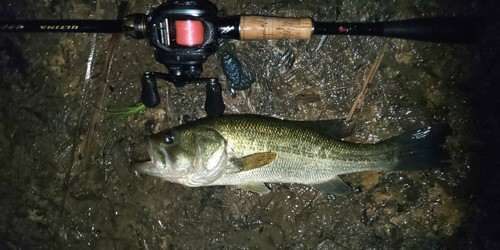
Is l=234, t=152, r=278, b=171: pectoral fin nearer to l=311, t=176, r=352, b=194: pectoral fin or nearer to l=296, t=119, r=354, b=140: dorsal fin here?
l=296, t=119, r=354, b=140: dorsal fin

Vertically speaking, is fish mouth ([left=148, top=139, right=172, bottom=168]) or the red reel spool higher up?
the red reel spool

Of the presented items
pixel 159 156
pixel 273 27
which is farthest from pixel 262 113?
pixel 159 156

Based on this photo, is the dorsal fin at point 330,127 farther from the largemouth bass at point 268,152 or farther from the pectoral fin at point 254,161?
the pectoral fin at point 254,161

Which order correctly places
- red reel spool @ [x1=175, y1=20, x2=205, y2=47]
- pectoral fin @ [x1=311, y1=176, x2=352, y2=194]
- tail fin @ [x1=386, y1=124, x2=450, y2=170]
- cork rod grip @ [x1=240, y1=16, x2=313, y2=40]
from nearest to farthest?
red reel spool @ [x1=175, y1=20, x2=205, y2=47], cork rod grip @ [x1=240, y1=16, x2=313, y2=40], tail fin @ [x1=386, y1=124, x2=450, y2=170], pectoral fin @ [x1=311, y1=176, x2=352, y2=194]

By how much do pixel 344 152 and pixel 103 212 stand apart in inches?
86.2

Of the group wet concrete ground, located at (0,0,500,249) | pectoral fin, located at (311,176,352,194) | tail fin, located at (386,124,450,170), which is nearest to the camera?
tail fin, located at (386,124,450,170)

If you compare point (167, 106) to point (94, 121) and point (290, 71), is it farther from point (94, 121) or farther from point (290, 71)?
point (290, 71)

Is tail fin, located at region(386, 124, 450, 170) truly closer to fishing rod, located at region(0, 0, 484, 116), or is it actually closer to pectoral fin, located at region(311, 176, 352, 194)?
pectoral fin, located at region(311, 176, 352, 194)

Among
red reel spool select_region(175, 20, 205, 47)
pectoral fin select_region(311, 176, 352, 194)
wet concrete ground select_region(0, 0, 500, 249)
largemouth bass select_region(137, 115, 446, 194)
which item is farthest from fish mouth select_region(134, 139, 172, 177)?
pectoral fin select_region(311, 176, 352, 194)

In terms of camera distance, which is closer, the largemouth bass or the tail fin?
the largemouth bass

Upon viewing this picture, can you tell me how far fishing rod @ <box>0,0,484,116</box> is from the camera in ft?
8.39

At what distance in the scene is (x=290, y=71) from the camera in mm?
3318

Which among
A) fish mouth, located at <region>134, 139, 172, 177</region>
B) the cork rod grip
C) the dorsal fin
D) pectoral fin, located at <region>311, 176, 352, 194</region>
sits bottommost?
pectoral fin, located at <region>311, 176, 352, 194</region>

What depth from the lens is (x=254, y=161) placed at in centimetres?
278
